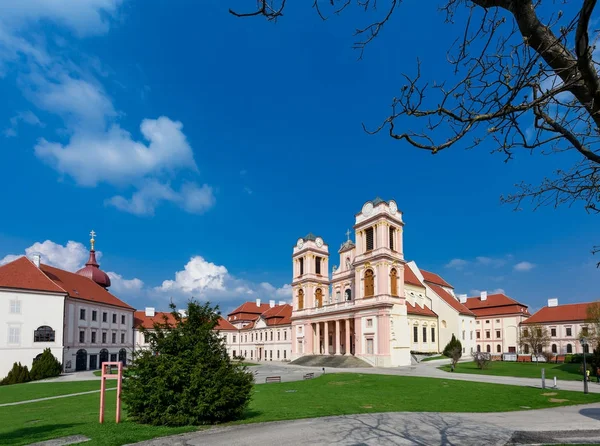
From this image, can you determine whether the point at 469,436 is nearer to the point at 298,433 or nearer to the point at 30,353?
the point at 298,433

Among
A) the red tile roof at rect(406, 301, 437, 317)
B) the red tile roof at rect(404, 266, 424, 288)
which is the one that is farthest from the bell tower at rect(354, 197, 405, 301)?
the red tile roof at rect(404, 266, 424, 288)

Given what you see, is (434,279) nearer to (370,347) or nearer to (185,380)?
(370,347)

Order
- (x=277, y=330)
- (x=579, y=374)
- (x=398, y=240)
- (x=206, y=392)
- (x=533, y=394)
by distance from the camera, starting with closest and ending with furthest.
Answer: (x=206, y=392) → (x=533, y=394) → (x=579, y=374) → (x=398, y=240) → (x=277, y=330)

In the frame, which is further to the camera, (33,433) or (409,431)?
(33,433)

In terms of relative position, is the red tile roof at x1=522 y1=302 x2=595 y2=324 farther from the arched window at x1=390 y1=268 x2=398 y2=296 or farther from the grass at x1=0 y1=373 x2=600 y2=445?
the grass at x1=0 y1=373 x2=600 y2=445

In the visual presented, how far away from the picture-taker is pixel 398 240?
163ft

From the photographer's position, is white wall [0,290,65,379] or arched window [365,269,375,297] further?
arched window [365,269,375,297]

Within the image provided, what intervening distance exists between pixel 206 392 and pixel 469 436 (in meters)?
6.99

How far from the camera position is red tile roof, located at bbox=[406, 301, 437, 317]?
2082 inches

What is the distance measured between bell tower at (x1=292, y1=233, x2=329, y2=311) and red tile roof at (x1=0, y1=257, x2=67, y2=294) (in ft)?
105

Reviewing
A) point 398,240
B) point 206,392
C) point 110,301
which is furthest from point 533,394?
point 110,301

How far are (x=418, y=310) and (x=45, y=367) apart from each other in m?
43.2

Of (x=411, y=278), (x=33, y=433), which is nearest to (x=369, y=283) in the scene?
(x=411, y=278)

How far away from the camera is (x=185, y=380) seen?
11.2 meters
